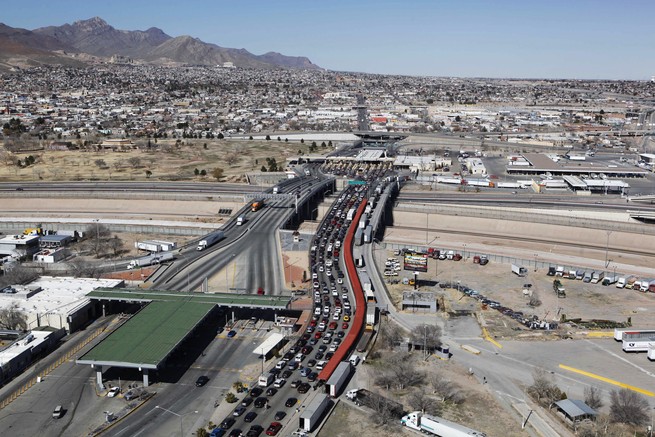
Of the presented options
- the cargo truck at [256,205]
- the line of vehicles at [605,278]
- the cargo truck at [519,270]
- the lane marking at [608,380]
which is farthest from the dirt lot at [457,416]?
the cargo truck at [256,205]

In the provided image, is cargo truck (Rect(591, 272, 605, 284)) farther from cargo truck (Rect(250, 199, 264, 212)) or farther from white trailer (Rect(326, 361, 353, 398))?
cargo truck (Rect(250, 199, 264, 212))

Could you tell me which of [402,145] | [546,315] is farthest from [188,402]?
[402,145]

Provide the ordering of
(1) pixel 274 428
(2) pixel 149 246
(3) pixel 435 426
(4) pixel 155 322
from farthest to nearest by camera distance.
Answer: (2) pixel 149 246, (4) pixel 155 322, (3) pixel 435 426, (1) pixel 274 428

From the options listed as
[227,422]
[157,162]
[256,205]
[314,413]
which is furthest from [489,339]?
[157,162]

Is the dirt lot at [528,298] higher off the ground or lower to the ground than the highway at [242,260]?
lower

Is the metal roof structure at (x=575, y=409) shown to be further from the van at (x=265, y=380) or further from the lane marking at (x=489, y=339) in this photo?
the van at (x=265, y=380)

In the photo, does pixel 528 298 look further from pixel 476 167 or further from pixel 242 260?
pixel 476 167

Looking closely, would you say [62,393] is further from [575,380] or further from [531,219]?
[531,219]
